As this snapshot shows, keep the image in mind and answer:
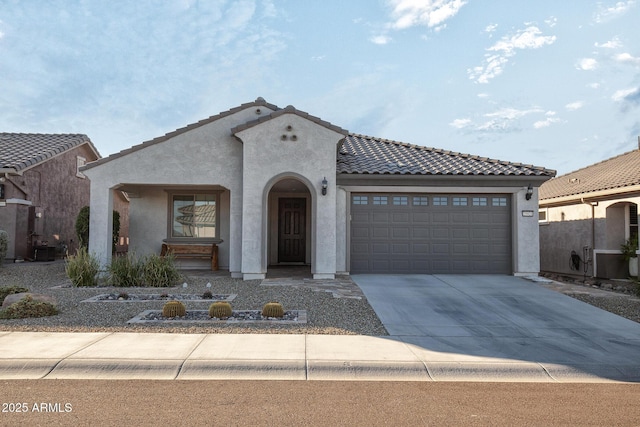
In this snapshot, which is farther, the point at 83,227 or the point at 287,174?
the point at 83,227

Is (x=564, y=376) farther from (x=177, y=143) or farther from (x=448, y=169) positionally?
(x=177, y=143)

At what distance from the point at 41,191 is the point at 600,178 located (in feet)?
69.6

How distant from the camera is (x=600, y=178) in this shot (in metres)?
16.9

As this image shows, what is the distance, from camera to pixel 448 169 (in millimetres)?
13836

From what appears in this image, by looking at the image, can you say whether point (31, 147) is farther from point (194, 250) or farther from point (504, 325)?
point (504, 325)

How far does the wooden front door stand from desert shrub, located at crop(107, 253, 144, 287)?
233 inches

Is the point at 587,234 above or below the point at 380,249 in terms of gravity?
above

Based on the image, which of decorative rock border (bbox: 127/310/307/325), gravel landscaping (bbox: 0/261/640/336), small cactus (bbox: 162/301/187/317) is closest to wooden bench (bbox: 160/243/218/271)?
gravel landscaping (bbox: 0/261/640/336)

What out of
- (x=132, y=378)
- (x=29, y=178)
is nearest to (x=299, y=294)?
(x=132, y=378)

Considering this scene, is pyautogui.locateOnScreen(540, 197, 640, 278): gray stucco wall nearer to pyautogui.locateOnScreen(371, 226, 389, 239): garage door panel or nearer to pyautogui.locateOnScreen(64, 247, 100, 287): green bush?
pyautogui.locateOnScreen(371, 226, 389, 239): garage door panel

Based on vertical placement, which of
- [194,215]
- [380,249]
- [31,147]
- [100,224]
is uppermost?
[31,147]

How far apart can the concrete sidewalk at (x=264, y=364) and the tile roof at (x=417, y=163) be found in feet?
25.4

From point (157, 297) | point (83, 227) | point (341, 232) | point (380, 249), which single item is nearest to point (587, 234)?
point (380, 249)

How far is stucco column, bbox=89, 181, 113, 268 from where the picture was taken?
43.3 ft
